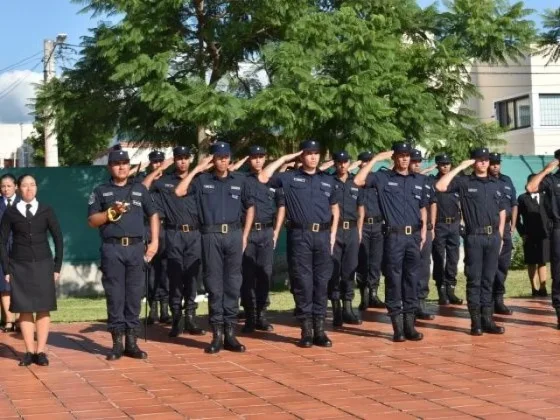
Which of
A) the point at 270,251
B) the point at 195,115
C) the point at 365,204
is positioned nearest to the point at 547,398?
the point at 270,251

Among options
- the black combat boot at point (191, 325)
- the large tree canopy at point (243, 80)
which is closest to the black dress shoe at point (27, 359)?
the black combat boot at point (191, 325)

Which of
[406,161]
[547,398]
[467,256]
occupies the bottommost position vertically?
[547,398]

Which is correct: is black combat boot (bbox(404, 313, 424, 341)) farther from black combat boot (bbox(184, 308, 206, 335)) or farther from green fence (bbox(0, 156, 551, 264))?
green fence (bbox(0, 156, 551, 264))

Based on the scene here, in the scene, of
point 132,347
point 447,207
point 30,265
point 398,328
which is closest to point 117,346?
point 132,347

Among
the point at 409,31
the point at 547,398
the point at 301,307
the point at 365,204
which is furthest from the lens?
the point at 409,31

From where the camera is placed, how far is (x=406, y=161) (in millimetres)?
10352

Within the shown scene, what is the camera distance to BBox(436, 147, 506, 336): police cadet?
34.7 feet

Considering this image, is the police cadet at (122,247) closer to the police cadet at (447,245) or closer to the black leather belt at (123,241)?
the black leather belt at (123,241)

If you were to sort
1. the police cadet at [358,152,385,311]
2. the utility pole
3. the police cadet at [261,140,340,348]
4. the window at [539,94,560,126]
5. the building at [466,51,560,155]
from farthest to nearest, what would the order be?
the window at [539,94,560,126], the building at [466,51,560,155], the utility pole, the police cadet at [358,152,385,311], the police cadet at [261,140,340,348]

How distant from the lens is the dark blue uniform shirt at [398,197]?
10.4 meters

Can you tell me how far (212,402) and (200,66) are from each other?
9.90 meters

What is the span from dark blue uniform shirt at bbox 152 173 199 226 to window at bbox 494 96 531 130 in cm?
2805

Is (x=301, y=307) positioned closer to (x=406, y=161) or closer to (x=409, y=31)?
(x=406, y=161)

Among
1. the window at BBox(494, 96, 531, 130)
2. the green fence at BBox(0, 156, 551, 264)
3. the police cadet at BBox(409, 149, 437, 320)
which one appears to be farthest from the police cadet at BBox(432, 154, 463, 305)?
the window at BBox(494, 96, 531, 130)
